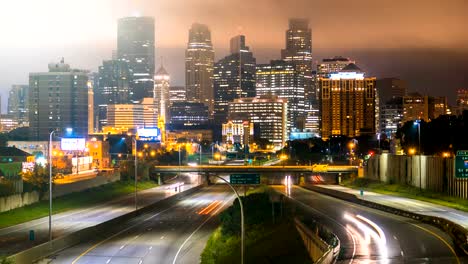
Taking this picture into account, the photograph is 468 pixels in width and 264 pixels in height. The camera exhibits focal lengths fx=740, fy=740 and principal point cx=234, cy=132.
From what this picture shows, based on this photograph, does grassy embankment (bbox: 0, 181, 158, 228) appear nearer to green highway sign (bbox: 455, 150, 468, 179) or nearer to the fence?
green highway sign (bbox: 455, 150, 468, 179)

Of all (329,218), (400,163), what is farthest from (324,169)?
(329,218)

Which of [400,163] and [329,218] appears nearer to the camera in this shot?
[329,218]

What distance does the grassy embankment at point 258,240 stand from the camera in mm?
59750

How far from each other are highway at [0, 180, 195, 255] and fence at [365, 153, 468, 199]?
43529 millimetres

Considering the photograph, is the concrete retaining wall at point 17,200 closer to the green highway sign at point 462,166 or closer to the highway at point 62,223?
the highway at point 62,223

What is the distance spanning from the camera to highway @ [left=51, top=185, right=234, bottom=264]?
201 feet

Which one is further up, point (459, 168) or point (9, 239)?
point (459, 168)

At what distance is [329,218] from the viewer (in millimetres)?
78938

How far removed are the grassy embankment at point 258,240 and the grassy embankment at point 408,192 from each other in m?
23.2

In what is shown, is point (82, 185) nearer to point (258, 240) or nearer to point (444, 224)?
point (258, 240)

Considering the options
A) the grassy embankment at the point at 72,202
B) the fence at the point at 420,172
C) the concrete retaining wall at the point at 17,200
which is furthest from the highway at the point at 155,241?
the fence at the point at 420,172

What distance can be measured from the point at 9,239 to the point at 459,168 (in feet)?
148

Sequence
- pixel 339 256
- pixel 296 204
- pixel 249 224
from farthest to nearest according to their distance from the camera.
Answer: pixel 296 204, pixel 249 224, pixel 339 256

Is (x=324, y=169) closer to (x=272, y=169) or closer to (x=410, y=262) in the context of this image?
(x=272, y=169)
